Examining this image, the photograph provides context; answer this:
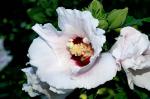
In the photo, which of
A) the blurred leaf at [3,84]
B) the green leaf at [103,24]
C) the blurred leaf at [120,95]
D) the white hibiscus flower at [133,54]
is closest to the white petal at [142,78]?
the white hibiscus flower at [133,54]

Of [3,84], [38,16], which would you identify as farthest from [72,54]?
[3,84]

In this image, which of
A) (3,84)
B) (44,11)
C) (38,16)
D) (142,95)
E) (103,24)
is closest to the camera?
(103,24)

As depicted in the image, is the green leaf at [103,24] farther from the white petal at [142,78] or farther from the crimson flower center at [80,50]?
the white petal at [142,78]

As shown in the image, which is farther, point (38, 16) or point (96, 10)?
point (38, 16)

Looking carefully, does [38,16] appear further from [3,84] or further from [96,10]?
[3,84]

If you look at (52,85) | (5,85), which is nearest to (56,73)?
(52,85)

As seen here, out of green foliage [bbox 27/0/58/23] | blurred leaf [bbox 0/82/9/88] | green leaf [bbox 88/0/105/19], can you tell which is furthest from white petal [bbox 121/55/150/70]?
blurred leaf [bbox 0/82/9/88]

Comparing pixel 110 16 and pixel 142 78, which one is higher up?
pixel 110 16

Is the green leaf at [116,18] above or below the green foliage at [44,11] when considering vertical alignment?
Answer: below
